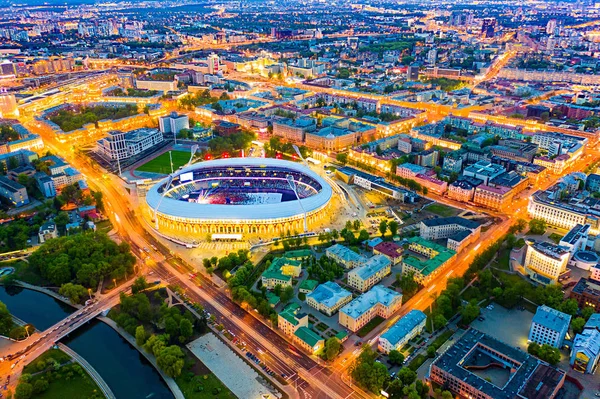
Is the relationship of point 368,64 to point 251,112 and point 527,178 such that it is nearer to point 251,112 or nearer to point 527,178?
point 251,112

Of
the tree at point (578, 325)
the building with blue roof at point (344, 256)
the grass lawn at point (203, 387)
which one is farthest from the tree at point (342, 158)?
the grass lawn at point (203, 387)

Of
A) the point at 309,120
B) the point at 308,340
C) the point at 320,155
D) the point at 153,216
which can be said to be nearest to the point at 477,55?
the point at 309,120

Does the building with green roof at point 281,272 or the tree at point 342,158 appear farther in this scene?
the tree at point 342,158

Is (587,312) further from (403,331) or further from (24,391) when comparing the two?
(24,391)

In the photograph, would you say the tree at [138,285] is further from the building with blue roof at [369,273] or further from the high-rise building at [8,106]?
the high-rise building at [8,106]

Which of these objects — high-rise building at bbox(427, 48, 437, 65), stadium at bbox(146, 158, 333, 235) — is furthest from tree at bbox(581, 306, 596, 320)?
high-rise building at bbox(427, 48, 437, 65)

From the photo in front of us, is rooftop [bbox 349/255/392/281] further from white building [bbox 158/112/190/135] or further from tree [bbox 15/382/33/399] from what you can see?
white building [bbox 158/112/190/135]
